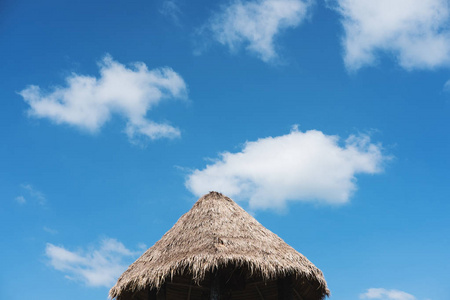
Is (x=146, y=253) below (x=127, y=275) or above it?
above

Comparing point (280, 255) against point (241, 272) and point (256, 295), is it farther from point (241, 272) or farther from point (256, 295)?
point (256, 295)

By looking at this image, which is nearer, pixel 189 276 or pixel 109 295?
pixel 109 295

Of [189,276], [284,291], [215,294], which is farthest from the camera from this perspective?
[189,276]

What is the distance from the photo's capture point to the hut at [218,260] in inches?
397

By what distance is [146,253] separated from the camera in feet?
40.0

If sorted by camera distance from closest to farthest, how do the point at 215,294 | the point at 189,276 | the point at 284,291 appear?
the point at 215,294, the point at 284,291, the point at 189,276

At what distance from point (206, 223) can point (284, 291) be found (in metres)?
2.60

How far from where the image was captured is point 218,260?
977cm

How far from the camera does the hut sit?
10086 mm

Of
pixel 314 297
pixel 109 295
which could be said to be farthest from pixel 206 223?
pixel 314 297

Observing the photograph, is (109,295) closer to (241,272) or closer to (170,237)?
(170,237)

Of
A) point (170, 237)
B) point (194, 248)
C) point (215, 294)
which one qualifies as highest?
point (170, 237)

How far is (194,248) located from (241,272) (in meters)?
2.29

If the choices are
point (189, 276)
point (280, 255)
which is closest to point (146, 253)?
point (189, 276)
